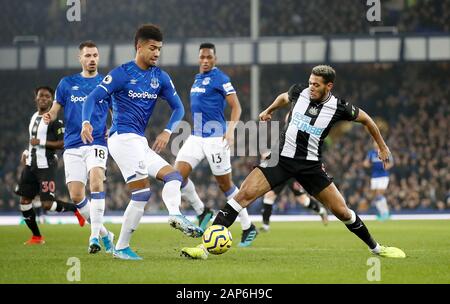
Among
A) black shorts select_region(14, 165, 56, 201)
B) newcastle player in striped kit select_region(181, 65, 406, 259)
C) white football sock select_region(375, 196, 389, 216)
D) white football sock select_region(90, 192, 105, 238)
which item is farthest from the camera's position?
white football sock select_region(375, 196, 389, 216)

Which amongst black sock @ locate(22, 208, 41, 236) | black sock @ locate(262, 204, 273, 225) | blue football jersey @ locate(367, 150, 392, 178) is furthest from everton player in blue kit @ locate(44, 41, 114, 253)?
blue football jersey @ locate(367, 150, 392, 178)

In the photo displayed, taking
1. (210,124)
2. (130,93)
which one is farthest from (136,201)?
(210,124)

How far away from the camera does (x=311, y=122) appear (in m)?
10.0

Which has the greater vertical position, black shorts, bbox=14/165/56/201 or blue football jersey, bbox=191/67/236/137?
blue football jersey, bbox=191/67/236/137

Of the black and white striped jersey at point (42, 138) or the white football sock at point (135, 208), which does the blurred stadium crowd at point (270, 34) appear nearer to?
the black and white striped jersey at point (42, 138)

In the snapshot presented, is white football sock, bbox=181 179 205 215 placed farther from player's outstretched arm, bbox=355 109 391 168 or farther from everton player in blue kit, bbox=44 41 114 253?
player's outstretched arm, bbox=355 109 391 168

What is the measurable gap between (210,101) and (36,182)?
3392mm

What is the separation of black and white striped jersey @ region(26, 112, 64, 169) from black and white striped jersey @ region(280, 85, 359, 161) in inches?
216

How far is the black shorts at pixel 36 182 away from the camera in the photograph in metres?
14.0

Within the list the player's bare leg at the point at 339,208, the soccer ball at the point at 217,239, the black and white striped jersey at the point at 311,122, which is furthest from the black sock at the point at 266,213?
the soccer ball at the point at 217,239

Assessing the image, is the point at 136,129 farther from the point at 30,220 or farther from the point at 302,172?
the point at 30,220

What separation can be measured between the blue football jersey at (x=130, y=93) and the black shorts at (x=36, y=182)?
4495mm

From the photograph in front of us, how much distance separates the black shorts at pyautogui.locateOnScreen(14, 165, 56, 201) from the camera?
45.9 ft

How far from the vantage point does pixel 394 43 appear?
37312 mm
